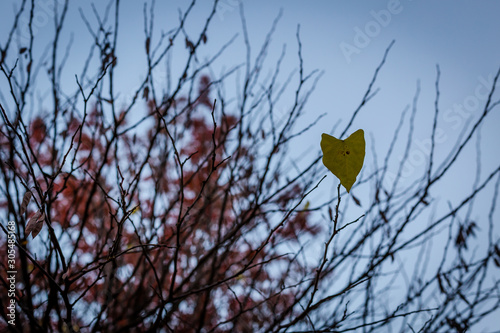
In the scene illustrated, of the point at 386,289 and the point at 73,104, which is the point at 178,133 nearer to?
the point at 73,104

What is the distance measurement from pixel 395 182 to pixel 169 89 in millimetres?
1713

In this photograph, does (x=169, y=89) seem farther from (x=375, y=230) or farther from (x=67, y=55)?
(x=375, y=230)

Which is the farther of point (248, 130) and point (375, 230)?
point (248, 130)

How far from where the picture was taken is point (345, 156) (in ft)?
4.20

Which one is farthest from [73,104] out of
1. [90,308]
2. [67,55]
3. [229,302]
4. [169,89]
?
[229,302]

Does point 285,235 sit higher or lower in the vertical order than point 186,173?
lower

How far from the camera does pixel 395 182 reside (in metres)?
2.69

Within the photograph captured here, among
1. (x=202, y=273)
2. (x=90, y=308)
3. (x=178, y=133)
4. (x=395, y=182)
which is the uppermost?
(x=178, y=133)

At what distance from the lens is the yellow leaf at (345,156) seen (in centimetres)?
126

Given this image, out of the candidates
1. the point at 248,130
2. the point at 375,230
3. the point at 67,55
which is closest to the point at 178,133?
the point at 248,130

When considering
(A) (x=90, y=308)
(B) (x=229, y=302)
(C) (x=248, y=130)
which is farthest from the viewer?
(B) (x=229, y=302)

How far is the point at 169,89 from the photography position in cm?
294

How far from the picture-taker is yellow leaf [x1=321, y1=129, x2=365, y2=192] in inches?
49.8

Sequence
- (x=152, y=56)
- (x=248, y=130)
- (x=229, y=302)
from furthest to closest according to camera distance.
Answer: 1. (x=229, y=302)
2. (x=248, y=130)
3. (x=152, y=56)
